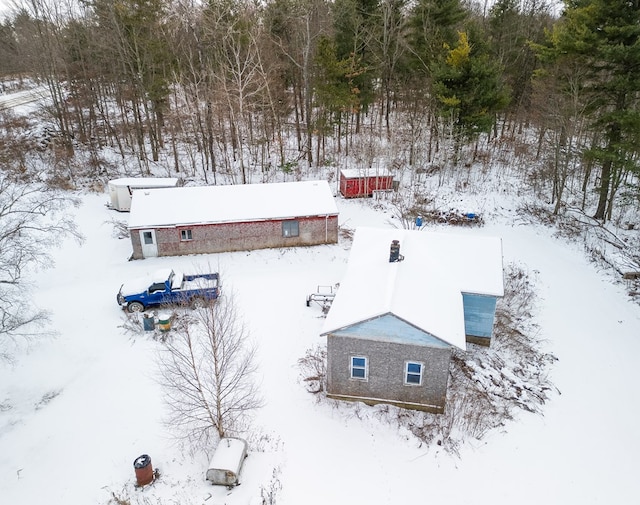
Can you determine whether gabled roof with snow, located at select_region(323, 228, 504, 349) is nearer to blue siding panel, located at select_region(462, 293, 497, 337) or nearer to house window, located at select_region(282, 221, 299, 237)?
blue siding panel, located at select_region(462, 293, 497, 337)

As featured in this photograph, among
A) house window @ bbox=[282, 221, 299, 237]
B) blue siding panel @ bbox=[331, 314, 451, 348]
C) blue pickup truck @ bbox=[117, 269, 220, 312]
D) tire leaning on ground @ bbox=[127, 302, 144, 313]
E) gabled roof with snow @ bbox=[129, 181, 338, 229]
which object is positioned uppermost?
gabled roof with snow @ bbox=[129, 181, 338, 229]

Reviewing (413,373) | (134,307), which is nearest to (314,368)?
(413,373)

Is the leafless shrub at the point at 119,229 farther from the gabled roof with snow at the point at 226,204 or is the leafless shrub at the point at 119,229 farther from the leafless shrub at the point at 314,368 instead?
the leafless shrub at the point at 314,368

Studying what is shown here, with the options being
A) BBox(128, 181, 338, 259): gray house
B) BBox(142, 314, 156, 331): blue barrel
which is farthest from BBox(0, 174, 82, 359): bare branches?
BBox(128, 181, 338, 259): gray house

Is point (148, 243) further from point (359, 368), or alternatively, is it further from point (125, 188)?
point (359, 368)

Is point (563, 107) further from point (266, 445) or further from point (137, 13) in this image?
point (137, 13)

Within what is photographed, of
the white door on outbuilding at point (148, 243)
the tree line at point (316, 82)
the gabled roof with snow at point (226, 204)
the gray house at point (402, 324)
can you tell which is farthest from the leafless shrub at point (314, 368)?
the tree line at point (316, 82)
